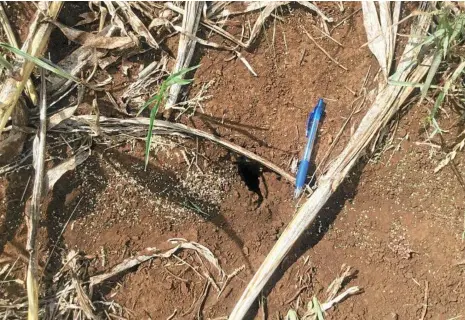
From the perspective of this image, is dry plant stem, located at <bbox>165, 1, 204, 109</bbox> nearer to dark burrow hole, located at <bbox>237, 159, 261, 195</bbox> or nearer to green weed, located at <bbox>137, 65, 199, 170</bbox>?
green weed, located at <bbox>137, 65, 199, 170</bbox>

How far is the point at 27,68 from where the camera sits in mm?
2172

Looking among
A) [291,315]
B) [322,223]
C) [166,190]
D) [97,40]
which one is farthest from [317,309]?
[97,40]

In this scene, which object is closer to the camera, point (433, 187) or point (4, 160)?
point (4, 160)

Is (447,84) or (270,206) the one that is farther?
(270,206)

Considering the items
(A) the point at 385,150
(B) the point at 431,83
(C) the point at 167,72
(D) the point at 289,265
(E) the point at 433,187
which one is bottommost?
(D) the point at 289,265

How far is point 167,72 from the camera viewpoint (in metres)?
2.29

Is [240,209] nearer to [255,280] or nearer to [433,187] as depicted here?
[255,280]

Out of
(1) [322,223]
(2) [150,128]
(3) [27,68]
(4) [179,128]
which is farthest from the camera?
(1) [322,223]

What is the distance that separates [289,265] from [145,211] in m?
0.60

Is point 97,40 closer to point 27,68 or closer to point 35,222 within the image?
point 27,68

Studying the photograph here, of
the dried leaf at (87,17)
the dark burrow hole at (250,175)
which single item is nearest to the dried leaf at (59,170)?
the dried leaf at (87,17)

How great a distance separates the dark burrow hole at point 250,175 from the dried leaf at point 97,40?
658 millimetres

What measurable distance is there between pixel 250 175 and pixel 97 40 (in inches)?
31.8

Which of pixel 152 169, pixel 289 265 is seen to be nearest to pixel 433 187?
pixel 289 265
